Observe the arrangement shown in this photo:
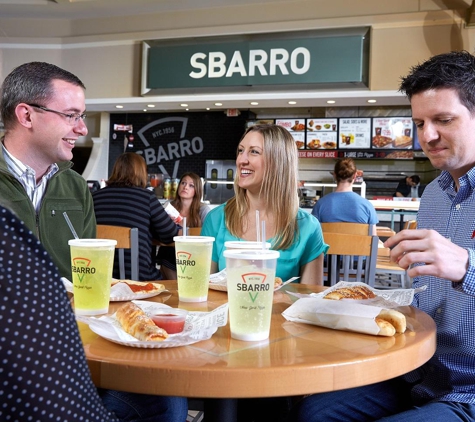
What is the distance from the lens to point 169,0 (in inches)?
269

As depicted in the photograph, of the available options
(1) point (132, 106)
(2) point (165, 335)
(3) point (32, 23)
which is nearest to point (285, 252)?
(2) point (165, 335)

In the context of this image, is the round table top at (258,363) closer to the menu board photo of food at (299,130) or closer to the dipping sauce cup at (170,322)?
the dipping sauce cup at (170,322)

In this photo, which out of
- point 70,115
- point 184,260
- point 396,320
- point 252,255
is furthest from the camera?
point 70,115

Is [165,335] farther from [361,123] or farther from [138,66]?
[361,123]

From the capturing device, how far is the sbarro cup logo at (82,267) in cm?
110

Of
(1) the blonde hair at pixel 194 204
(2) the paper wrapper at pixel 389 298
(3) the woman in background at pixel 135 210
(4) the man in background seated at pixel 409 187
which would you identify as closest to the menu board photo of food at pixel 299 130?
(4) the man in background seated at pixel 409 187

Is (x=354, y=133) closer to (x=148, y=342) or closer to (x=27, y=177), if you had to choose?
(x=27, y=177)

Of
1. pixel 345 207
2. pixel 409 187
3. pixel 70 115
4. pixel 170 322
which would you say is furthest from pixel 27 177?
pixel 409 187

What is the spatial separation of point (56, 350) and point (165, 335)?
383mm

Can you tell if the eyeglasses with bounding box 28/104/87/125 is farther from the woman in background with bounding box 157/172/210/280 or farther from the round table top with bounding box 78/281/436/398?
the woman in background with bounding box 157/172/210/280

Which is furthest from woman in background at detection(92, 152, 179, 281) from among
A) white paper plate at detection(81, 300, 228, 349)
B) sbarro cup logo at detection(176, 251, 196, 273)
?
white paper plate at detection(81, 300, 228, 349)

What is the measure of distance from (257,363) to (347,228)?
2.75 metres

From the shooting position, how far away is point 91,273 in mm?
1108

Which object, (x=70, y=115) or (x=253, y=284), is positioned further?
(x=70, y=115)
